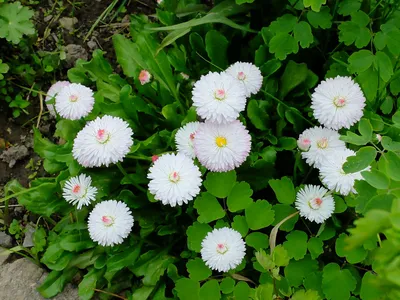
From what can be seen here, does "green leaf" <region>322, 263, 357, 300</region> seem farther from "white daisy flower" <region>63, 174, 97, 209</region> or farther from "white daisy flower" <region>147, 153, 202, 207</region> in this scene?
"white daisy flower" <region>63, 174, 97, 209</region>

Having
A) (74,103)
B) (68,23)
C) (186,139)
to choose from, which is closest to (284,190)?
(186,139)

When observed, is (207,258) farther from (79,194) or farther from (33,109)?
(33,109)

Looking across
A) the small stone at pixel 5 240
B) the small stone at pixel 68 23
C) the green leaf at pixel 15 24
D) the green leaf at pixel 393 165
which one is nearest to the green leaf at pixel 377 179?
the green leaf at pixel 393 165

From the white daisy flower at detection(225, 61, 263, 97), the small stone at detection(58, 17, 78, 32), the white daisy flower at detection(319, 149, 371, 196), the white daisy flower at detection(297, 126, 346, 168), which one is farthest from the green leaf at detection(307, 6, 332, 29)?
the small stone at detection(58, 17, 78, 32)

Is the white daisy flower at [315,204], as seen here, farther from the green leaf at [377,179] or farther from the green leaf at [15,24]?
the green leaf at [15,24]

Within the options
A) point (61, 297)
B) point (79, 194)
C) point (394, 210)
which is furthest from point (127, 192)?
point (394, 210)
